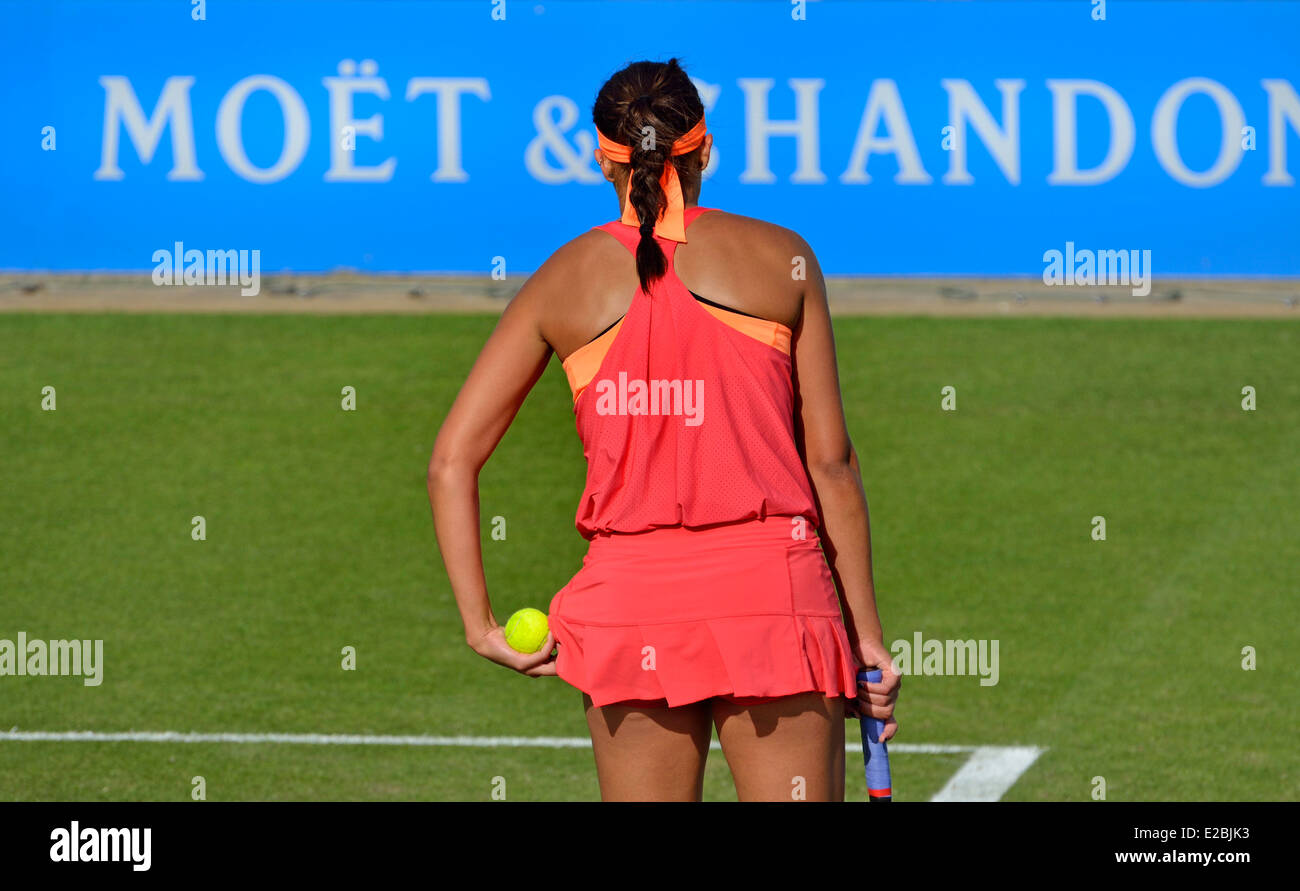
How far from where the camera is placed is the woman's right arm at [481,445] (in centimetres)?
296

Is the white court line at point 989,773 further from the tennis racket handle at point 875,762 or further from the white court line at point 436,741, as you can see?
the tennis racket handle at point 875,762

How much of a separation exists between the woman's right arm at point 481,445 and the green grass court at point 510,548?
3.41m

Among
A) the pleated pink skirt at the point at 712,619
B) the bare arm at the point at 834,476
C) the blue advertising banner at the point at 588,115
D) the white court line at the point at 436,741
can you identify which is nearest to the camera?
the pleated pink skirt at the point at 712,619

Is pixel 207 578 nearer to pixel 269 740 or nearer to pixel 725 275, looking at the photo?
pixel 269 740

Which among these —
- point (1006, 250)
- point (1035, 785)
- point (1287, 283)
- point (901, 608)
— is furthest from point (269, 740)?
point (1287, 283)

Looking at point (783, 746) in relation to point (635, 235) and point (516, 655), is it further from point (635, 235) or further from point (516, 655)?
point (635, 235)

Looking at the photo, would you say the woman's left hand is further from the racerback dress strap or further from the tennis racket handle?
the racerback dress strap

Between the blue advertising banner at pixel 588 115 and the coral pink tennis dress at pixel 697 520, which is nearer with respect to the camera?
the coral pink tennis dress at pixel 697 520

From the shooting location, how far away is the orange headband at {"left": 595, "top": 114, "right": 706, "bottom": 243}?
2877mm

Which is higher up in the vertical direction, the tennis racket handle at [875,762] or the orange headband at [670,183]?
the orange headband at [670,183]

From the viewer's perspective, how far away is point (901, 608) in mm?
9523

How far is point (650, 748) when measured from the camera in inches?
114

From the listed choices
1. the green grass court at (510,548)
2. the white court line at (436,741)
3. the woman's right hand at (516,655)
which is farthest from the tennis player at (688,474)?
the white court line at (436,741)

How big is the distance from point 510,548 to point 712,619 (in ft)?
27.0
